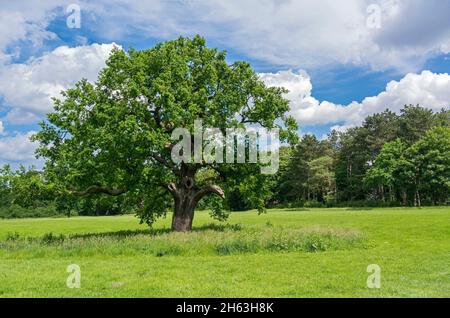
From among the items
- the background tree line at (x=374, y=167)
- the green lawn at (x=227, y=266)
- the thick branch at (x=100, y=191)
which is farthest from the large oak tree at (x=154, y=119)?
the background tree line at (x=374, y=167)

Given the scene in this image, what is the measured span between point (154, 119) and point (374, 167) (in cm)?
7433

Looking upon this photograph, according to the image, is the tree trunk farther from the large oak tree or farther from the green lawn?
the green lawn

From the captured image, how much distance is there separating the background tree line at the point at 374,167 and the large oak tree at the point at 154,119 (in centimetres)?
3856

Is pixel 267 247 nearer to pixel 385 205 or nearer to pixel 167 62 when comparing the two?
pixel 167 62

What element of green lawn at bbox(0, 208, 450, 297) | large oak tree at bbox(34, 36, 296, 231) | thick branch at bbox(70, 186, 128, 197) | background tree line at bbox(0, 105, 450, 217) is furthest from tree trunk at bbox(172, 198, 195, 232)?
background tree line at bbox(0, 105, 450, 217)

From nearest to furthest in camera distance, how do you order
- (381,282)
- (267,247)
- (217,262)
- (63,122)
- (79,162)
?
(381,282) < (217,262) < (267,247) < (79,162) < (63,122)

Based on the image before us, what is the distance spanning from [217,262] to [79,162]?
45.3ft

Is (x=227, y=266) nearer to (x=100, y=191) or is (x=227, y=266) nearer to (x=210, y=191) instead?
(x=210, y=191)

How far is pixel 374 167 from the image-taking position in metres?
93.1

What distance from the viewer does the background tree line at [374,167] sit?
285 feet

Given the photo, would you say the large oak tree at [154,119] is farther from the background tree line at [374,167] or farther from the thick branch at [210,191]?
the background tree line at [374,167]

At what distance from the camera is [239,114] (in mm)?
30547

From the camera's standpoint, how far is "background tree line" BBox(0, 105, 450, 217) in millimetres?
86812

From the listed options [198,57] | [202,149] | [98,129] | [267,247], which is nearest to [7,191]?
[98,129]
